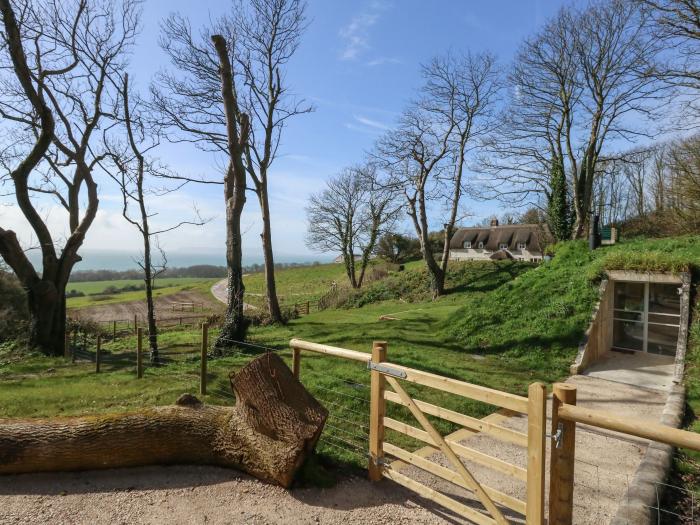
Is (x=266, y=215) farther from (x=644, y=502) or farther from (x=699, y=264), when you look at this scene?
(x=644, y=502)

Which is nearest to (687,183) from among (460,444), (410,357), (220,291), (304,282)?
(410,357)

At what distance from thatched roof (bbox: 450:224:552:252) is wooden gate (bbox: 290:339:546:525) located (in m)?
46.1

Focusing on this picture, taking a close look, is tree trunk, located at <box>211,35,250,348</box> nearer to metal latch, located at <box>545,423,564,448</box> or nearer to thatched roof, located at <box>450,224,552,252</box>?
metal latch, located at <box>545,423,564,448</box>

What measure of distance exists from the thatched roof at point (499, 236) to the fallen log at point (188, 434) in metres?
46.4

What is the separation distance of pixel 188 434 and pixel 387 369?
2.34 meters

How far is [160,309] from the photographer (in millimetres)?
39531

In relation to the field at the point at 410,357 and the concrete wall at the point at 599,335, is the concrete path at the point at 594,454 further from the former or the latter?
the concrete wall at the point at 599,335

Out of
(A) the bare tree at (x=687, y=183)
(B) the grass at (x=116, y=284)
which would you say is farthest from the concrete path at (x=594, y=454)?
(B) the grass at (x=116, y=284)

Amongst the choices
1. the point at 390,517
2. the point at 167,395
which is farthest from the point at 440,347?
the point at 390,517

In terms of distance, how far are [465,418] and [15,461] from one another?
4.68m

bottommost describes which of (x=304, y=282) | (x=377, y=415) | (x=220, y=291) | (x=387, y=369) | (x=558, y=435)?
(x=220, y=291)

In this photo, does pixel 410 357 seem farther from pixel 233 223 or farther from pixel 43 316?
pixel 43 316

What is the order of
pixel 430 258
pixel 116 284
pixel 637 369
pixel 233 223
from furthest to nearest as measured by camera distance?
1. pixel 116 284
2. pixel 430 258
3. pixel 233 223
4. pixel 637 369

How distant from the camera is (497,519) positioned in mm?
3424
